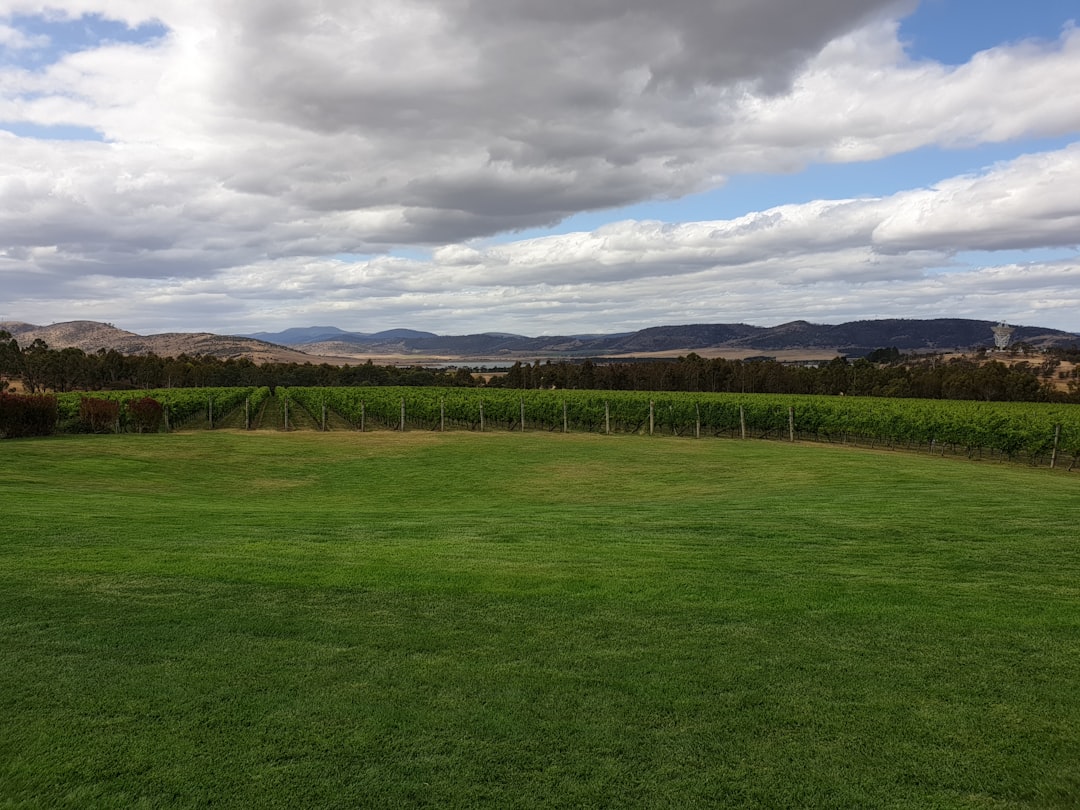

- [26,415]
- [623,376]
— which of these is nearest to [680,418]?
[26,415]

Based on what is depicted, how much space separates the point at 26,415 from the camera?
33.5 metres

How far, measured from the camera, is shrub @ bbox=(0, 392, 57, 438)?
32.8m

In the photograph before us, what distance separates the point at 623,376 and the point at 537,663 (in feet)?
345

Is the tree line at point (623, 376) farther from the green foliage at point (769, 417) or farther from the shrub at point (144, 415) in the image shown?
the shrub at point (144, 415)

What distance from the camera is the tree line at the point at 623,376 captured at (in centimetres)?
8250

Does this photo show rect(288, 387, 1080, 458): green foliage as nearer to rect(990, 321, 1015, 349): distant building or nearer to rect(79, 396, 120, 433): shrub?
rect(79, 396, 120, 433): shrub

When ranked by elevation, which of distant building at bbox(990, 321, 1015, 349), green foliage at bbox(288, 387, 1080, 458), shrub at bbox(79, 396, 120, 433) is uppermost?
distant building at bbox(990, 321, 1015, 349)

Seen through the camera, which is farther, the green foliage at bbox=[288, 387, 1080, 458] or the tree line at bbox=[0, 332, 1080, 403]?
the tree line at bbox=[0, 332, 1080, 403]

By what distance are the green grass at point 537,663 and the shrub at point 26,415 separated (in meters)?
24.7

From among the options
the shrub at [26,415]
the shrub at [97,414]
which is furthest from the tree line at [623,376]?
the shrub at [26,415]

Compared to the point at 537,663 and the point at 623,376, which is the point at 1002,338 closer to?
the point at 623,376

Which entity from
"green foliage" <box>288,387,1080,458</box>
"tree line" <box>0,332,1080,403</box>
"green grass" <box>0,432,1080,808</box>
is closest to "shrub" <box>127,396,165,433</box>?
"green foliage" <box>288,387,1080,458</box>

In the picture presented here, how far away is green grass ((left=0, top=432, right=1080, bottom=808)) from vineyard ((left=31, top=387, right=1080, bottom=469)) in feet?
88.2

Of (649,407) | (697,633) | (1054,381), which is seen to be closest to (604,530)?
(697,633)
